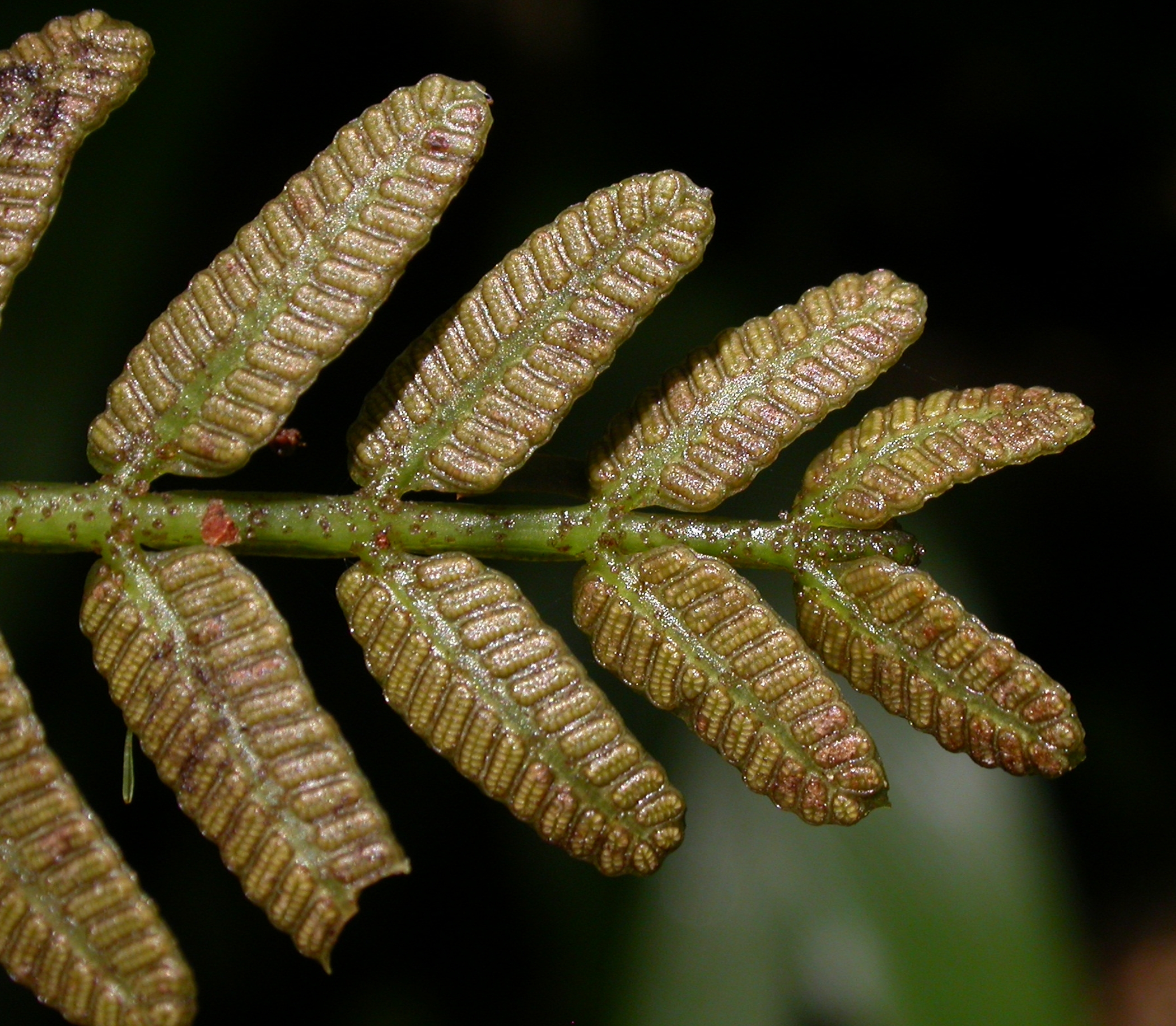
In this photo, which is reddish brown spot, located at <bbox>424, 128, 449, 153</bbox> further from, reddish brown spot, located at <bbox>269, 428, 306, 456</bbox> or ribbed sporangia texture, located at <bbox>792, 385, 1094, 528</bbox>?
ribbed sporangia texture, located at <bbox>792, 385, 1094, 528</bbox>

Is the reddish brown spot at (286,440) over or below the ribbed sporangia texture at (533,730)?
over

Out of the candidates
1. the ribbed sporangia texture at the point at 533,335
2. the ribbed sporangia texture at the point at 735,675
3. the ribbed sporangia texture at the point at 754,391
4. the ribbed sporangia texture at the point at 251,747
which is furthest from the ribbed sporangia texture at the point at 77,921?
→ the ribbed sporangia texture at the point at 754,391

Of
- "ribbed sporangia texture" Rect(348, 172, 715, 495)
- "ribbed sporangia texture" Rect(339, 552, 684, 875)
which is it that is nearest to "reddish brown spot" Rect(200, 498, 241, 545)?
"ribbed sporangia texture" Rect(348, 172, 715, 495)

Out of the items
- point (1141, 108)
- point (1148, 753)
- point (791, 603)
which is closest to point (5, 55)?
point (791, 603)

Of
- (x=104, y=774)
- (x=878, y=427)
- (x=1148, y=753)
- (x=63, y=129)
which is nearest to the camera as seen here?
(x=63, y=129)

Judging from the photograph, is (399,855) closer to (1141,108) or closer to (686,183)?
(686,183)

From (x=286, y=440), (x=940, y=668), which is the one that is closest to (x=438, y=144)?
(x=286, y=440)

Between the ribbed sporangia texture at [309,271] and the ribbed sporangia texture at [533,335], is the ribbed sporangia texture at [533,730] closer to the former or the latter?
the ribbed sporangia texture at [533,335]

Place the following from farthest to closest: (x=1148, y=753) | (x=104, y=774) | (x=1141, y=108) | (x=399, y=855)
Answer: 1. (x=1148, y=753)
2. (x=1141, y=108)
3. (x=104, y=774)
4. (x=399, y=855)
